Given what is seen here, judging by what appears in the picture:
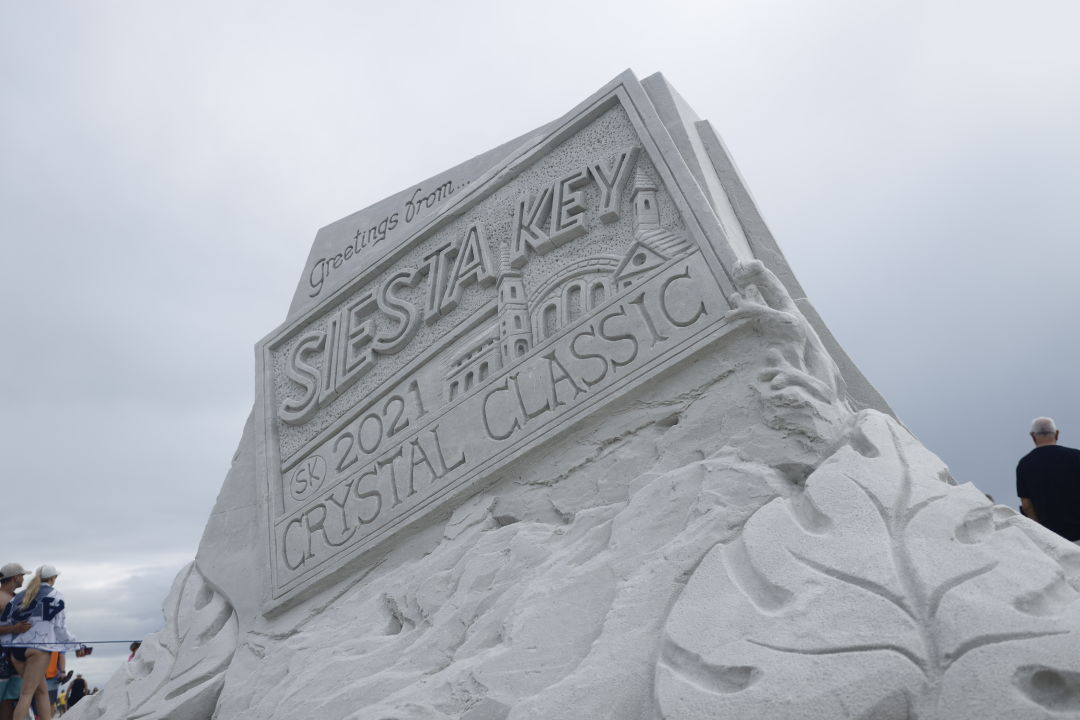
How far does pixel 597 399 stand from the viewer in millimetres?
3295

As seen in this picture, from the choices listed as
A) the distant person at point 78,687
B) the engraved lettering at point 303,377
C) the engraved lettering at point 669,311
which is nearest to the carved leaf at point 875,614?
the engraved lettering at point 669,311

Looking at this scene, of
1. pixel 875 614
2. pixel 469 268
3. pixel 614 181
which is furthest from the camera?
pixel 469 268

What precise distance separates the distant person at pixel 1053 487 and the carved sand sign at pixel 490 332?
1597mm

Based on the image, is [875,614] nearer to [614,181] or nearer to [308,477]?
[614,181]

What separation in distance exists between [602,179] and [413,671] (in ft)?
7.23

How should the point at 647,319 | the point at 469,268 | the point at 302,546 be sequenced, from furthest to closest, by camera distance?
the point at 469,268, the point at 302,546, the point at 647,319

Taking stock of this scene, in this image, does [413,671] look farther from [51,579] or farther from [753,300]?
[51,579]

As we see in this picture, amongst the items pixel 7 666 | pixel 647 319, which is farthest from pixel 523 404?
Answer: pixel 7 666

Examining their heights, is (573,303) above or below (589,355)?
above

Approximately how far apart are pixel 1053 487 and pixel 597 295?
6.55 feet

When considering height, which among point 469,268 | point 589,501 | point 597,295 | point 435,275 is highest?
point 435,275

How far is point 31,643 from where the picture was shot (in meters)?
4.14

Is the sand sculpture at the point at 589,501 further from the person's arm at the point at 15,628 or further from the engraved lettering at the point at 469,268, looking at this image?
the person's arm at the point at 15,628

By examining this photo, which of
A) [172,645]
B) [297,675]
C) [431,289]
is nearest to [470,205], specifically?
[431,289]
